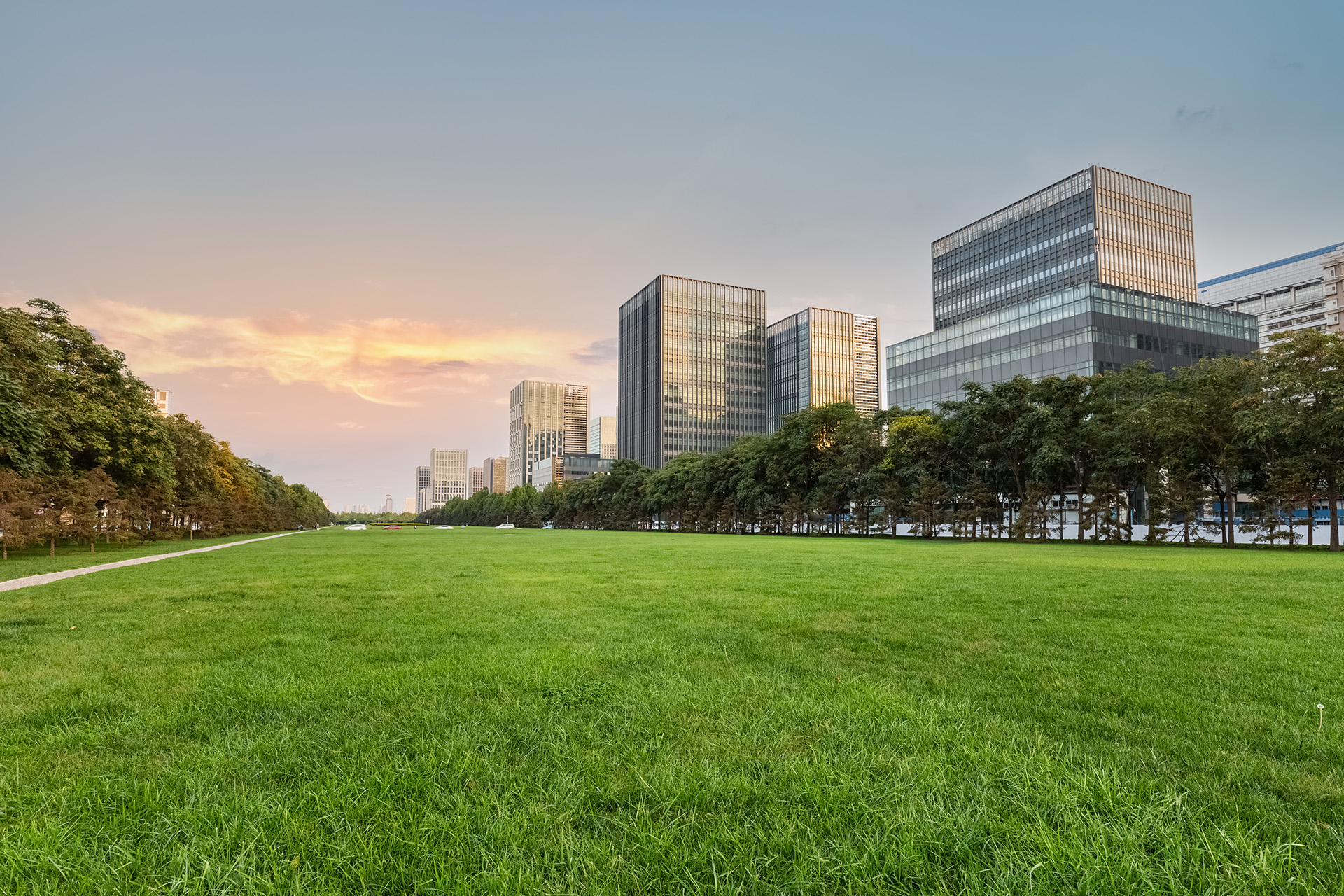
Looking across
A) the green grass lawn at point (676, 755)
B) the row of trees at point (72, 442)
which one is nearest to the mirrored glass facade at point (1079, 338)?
the row of trees at point (72, 442)

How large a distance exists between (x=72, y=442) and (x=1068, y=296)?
309 ft

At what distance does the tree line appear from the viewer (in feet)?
105

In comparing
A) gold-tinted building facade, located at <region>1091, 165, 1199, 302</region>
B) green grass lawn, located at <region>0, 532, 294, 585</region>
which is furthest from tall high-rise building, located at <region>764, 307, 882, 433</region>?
green grass lawn, located at <region>0, 532, 294, 585</region>

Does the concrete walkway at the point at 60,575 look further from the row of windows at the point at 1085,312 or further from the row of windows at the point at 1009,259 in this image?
the row of windows at the point at 1009,259

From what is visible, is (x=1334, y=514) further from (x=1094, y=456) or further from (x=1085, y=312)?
(x=1085, y=312)

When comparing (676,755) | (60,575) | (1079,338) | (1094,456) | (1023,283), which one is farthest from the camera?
(1023,283)

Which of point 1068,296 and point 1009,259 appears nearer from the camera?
point 1068,296

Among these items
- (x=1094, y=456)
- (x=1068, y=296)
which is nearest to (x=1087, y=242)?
(x=1068, y=296)

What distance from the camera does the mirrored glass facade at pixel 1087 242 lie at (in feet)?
371

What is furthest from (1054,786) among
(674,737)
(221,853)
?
(221,853)

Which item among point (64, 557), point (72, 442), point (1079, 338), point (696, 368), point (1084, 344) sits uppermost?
point (696, 368)

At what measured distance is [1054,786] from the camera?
11.2 ft

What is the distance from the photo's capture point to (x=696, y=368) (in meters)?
167

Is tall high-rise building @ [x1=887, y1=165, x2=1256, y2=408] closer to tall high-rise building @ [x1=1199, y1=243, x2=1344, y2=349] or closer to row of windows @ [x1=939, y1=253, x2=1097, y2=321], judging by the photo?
row of windows @ [x1=939, y1=253, x2=1097, y2=321]
